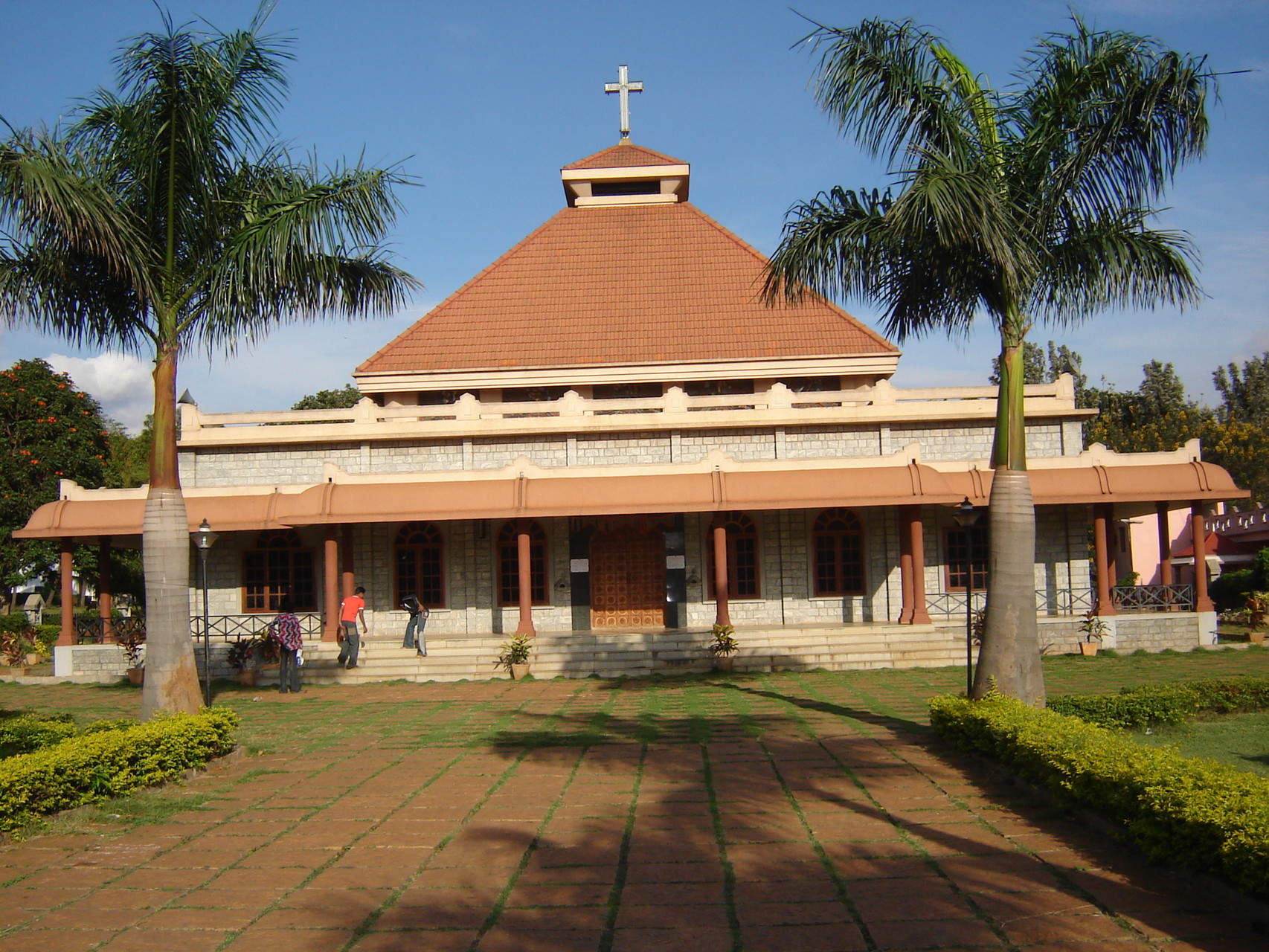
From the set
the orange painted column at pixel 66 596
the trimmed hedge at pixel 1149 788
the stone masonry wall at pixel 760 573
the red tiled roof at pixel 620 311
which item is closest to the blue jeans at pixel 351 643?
the stone masonry wall at pixel 760 573

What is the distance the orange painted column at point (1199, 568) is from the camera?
18547 millimetres

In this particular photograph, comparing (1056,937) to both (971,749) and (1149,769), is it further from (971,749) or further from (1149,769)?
(971,749)

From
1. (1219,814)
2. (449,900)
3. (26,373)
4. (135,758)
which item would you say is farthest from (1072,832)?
(26,373)

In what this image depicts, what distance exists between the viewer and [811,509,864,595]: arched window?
20188 mm

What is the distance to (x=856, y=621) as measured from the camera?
20.0 metres

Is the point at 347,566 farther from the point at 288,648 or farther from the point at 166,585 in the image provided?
the point at 166,585

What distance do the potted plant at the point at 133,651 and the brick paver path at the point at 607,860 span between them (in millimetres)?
8446

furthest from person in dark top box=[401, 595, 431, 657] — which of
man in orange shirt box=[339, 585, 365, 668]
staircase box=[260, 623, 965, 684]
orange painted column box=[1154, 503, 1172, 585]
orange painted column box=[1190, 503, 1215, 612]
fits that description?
orange painted column box=[1154, 503, 1172, 585]

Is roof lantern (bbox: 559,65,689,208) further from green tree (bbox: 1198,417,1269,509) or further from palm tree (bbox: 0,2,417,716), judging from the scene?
green tree (bbox: 1198,417,1269,509)

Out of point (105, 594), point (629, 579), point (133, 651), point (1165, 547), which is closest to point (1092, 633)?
point (1165, 547)

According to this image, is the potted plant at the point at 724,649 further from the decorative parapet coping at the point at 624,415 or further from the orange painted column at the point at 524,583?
the decorative parapet coping at the point at 624,415

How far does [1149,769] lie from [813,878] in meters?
2.32

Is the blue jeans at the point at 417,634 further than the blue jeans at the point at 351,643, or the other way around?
the blue jeans at the point at 417,634

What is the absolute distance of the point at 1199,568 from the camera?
61.1 ft
